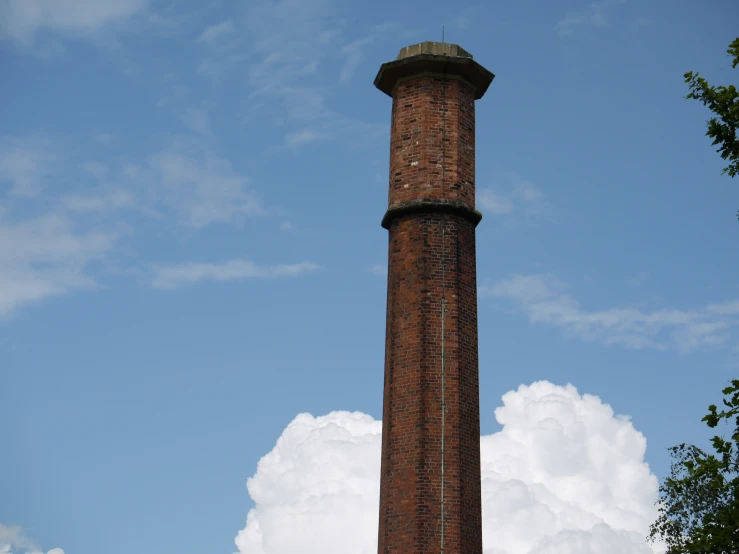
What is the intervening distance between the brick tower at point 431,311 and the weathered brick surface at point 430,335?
0.02 m

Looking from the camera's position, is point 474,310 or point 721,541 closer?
point 721,541

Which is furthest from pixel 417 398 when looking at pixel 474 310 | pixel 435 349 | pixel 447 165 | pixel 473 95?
pixel 473 95

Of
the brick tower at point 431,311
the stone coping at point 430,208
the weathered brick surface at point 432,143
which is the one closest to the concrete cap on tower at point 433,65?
the brick tower at point 431,311

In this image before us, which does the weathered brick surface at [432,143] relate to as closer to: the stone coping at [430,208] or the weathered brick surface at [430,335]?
the weathered brick surface at [430,335]

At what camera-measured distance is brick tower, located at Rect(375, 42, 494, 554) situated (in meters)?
16.5

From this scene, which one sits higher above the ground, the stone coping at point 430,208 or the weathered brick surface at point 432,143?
the weathered brick surface at point 432,143

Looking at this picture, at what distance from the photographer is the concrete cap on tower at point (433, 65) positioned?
1889cm

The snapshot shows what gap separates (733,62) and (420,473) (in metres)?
8.41

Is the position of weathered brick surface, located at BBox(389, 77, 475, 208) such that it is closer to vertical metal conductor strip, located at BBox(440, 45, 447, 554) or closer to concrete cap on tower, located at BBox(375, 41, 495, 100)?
vertical metal conductor strip, located at BBox(440, 45, 447, 554)

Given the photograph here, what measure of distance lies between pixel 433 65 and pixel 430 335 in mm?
5515

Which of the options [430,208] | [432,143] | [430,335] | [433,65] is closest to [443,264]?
[430,208]

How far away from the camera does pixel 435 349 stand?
17312mm

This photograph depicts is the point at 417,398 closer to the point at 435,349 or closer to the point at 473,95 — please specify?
the point at 435,349

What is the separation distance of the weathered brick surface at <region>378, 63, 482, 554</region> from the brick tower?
0.02 m
